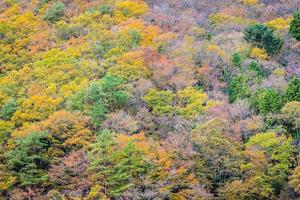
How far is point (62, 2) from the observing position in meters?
65.4

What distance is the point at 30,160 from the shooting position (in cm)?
3897

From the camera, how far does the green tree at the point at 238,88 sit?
46156 mm

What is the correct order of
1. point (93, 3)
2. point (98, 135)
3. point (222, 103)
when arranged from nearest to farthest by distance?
point (98, 135) < point (222, 103) < point (93, 3)

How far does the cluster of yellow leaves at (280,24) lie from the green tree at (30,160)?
29.4 metres

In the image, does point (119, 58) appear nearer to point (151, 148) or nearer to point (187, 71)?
point (187, 71)

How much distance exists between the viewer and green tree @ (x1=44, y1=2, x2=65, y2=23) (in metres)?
61.4

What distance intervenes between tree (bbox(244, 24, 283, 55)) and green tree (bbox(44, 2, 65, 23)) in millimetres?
21213

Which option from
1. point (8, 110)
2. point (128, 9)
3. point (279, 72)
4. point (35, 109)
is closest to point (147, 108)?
point (35, 109)

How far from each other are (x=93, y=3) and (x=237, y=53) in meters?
20.4

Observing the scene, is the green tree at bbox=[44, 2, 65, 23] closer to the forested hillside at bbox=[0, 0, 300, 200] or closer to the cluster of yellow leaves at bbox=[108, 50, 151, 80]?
the forested hillside at bbox=[0, 0, 300, 200]

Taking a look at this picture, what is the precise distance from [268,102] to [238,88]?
14.3 feet

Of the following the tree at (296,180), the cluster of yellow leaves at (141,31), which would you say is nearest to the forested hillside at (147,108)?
the tree at (296,180)

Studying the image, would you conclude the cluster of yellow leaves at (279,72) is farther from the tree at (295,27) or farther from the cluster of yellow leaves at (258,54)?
the tree at (295,27)

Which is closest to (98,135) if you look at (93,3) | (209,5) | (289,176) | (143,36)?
(289,176)
